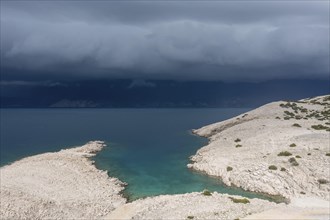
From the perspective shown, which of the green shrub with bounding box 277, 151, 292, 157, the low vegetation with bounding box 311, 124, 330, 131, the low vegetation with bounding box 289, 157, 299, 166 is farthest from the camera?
the low vegetation with bounding box 311, 124, 330, 131

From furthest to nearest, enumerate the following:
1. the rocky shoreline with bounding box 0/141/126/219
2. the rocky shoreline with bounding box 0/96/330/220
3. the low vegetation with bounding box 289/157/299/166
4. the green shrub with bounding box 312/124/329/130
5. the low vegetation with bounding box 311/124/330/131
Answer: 1. the green shrub with bounding box 312/124/329/130
2. the low vegetation with bounding box 311/124/330/131
3. the low vegetation with bounding box 289/157/299/166
4. the rocky shoreline with bounding box 0/141/126/219
5. the rocky shoreline with bounding box 0/96/330/220

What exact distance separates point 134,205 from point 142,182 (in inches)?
687

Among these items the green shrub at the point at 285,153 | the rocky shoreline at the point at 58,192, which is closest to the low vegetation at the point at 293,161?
the green shrub at the point at 285,153

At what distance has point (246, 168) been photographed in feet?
230

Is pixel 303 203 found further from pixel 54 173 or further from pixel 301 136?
pixel 54 173

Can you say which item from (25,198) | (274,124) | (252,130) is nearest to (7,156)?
(25,198)

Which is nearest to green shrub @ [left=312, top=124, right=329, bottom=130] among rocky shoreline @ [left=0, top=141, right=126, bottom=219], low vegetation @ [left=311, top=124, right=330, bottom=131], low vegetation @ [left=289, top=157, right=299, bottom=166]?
low vegetation @ [left=311, top=124, right=330, bottom=131]

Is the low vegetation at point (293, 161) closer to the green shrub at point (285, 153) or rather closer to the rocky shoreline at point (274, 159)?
the rocky shoreline at point (274, 159)

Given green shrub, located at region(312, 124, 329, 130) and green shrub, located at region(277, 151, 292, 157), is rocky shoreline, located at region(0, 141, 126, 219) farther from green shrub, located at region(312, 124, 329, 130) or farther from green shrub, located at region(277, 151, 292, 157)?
green shrub, located at region(312, 124, 329, 130)

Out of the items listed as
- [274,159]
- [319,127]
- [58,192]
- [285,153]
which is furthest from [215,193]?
[319,127]

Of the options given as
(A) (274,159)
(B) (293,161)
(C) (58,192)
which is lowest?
(C) (58,192)

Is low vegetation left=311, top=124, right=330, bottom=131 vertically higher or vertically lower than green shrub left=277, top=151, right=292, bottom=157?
higher

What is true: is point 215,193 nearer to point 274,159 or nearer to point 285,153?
point 274,159

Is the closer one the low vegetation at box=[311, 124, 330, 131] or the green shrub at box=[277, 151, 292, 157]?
the green shrub at box=[277, 151, 292, 157]
